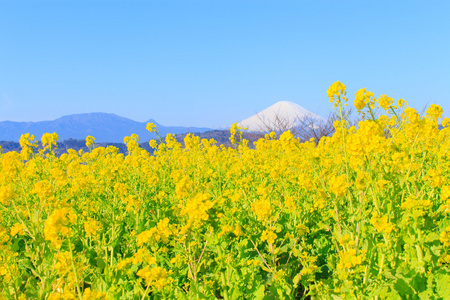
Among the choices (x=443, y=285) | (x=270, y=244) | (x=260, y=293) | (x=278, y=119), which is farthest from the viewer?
(x=278, y=119)

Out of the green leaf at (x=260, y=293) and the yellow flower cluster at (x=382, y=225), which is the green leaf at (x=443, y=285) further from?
the green leaf at (x=260, y=293)

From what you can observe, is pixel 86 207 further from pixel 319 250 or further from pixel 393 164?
pixel 393 164

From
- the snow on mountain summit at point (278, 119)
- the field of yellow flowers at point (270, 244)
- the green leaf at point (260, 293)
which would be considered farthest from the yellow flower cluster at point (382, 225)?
the snow on mountain summit at point (278, 119)

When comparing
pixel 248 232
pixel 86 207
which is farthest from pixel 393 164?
pixel 86 207

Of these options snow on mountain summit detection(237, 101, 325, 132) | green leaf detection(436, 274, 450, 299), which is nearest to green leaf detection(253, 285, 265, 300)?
green leaf detection(436, 274, 450, 299)

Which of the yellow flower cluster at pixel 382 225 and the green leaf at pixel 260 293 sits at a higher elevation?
the yellow flower cluster at pixel 382 225

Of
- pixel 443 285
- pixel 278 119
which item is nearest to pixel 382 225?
pixel 443 285

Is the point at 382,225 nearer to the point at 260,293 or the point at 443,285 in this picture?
the point at 443,285

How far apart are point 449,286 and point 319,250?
120cm

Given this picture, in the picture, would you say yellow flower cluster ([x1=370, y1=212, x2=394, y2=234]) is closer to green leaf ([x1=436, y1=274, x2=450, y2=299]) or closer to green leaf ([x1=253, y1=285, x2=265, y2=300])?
green leaf ([x1=436, y1=274, x2=450, y2=299])

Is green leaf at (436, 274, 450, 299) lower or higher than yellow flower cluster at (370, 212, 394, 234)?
lower

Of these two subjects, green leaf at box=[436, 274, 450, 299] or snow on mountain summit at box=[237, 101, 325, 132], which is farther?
snow on mountain summit at box=[237, 101, 325, 132]

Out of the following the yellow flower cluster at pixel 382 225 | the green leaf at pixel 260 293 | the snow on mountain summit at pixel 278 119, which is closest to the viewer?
the yellow flower cluster at pixel 382 225

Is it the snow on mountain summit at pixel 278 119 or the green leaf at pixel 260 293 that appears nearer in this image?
the green leaf at pixel 260 293
